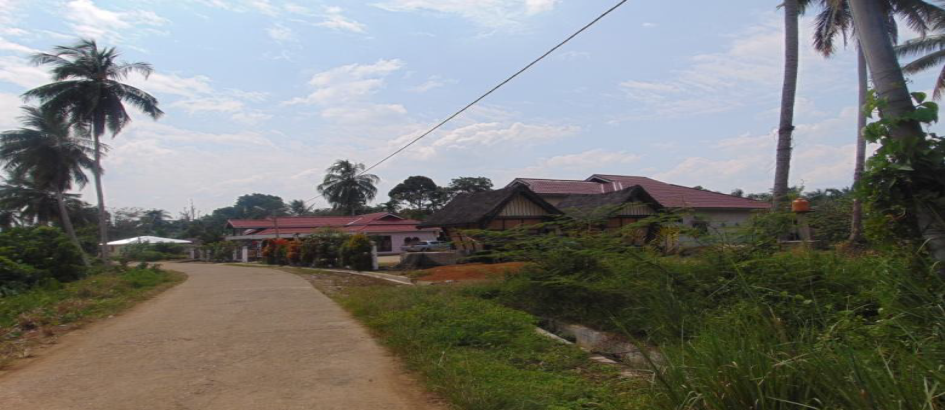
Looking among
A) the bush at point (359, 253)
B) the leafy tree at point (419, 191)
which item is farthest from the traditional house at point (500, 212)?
the leafy tree at point (419, 191)

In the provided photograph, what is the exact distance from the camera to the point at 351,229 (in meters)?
51.4

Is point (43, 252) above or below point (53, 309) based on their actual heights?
above

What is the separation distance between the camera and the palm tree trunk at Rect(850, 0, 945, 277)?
4.45m

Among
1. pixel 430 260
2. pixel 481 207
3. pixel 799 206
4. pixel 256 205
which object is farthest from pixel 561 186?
pixel 256 205

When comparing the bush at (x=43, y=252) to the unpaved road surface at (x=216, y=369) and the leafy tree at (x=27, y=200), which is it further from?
the leafy tree at (x=27, y=200)

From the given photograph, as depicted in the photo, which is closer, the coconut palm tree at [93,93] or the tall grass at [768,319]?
the tall grass at [768,319]

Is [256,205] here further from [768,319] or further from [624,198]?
[768,319]

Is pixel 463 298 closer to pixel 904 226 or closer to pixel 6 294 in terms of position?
pixel 904 226

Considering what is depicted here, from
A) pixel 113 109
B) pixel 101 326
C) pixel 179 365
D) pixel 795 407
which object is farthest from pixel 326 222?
pixel 795 407

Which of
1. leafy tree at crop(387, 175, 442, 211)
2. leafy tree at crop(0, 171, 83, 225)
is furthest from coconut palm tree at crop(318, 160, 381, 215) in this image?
leafy tree at crop(0, 171, 83, 225)

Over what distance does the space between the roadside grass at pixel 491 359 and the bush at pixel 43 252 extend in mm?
11072

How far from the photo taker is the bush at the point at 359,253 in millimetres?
26828

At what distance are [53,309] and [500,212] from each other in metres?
16.8

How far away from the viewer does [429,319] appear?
837 centimetres
